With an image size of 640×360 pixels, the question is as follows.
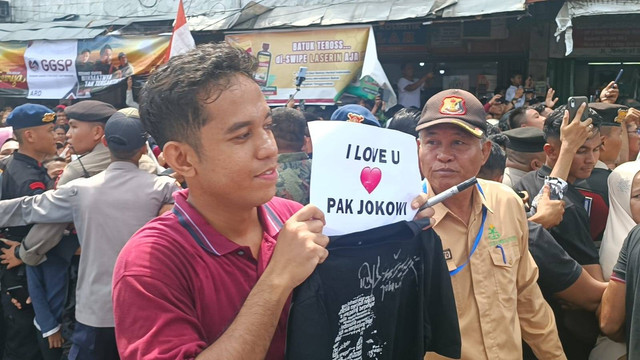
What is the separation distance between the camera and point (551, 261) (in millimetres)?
2271

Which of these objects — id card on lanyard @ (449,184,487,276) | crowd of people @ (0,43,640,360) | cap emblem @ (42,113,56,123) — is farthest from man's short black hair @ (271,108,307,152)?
cap emblem @ (42,113,56,123)

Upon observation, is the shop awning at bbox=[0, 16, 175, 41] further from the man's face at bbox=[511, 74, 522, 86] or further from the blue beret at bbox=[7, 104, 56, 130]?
the man's face at bbox=[511, 74, 522, 86]

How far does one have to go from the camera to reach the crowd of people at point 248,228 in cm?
118

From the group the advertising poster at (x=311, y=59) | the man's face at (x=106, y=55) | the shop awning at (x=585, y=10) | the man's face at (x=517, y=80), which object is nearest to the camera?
the shop awning at (x=585, y=10)

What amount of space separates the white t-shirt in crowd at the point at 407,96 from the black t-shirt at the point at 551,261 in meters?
6.77

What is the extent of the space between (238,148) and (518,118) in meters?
4.09

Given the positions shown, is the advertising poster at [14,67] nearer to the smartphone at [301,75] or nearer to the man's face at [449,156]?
the smartphone at [301,75]

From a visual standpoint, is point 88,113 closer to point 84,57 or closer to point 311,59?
point 311,59

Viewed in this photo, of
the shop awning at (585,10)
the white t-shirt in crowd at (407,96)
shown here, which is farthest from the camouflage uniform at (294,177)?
the white t-shirt in crowd at (407,96)

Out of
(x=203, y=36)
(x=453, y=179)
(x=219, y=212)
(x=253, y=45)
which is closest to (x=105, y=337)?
(x=219, y=212)

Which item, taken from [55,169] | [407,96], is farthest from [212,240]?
[407,96]

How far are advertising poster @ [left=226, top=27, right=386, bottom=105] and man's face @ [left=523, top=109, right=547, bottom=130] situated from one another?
265cm

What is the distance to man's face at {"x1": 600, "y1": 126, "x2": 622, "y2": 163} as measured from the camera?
3.51 meters

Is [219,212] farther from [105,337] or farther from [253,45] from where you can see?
[253,45]
